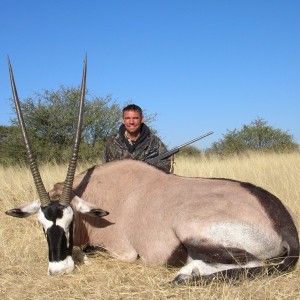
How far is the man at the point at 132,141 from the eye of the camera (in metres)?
5.66

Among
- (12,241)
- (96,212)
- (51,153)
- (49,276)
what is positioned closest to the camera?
(49,276)

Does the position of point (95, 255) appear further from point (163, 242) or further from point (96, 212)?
point (163, 242)

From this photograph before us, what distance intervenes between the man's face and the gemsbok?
1.37 meters

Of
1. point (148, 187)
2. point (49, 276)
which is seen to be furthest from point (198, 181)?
point (49, 276)

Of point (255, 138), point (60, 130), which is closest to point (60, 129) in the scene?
point (60, 130)

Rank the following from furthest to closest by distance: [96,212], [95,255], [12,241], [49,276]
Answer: [12,241] < [95,255] < [96,212] < [49,276]

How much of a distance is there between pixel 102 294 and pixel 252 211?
1.25m

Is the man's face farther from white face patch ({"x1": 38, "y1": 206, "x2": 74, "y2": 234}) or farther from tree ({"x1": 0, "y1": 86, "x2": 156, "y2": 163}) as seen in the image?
tree ({"x1": 0, "y1": 86, "x2": 156, "y2": 163})

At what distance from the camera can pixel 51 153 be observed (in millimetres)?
14336

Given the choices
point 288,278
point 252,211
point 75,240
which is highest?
point 252,211

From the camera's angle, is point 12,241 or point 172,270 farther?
point 12,241

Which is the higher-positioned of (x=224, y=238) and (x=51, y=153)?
(x=51, y=153)

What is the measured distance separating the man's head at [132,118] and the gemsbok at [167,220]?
137 cm

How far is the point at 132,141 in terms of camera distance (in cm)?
586
